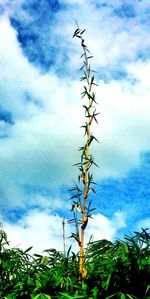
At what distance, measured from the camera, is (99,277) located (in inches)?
192

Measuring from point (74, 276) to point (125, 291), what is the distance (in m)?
0.54

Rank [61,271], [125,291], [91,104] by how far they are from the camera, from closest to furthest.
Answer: [125,291] → [61,271] → [91,104]

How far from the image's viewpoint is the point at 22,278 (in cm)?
512

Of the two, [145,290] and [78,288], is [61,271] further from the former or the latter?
[145,290]

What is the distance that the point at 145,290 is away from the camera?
4703 mm

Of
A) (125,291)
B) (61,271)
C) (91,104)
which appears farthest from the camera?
(91,104)

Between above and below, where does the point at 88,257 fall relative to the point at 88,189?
below

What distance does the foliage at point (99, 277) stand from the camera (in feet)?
15.4

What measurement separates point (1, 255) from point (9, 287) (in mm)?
458

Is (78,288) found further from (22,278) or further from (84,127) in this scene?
(84,127)

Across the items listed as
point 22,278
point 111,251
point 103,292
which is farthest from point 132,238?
point 22,278

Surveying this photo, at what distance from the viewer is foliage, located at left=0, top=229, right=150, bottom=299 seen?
468cm

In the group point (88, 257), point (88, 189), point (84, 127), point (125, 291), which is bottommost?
point (125, 291)

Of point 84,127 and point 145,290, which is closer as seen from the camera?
point 145,290
